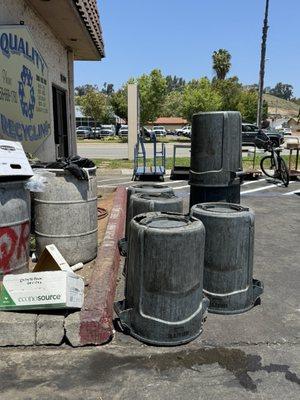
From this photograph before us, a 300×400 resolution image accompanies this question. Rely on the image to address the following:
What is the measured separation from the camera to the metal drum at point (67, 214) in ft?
13.8

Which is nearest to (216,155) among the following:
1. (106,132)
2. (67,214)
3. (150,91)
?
(67,214)

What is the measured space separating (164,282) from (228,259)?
0.85 m

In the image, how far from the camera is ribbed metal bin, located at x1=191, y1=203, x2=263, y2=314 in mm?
3705

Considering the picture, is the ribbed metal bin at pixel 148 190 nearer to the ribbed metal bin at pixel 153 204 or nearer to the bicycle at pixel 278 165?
the ribbed metal bin at pixel 153 204

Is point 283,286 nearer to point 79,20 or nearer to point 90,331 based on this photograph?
point 90,331

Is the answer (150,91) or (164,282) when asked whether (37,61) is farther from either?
(150,91)

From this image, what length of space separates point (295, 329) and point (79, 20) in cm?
611

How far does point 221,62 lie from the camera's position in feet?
226

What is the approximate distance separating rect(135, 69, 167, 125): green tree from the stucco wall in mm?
38316

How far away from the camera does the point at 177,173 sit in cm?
1286

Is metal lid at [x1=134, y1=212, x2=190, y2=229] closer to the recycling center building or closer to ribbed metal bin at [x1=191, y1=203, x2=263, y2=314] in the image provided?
ribbed metal bin at [x1=191, y1=203, x2=263, y2=314]

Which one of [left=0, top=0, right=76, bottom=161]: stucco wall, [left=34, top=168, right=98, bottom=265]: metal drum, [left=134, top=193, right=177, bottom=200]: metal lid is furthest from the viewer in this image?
[left=0, top=0, right=76, bottom=161]: stucco wall

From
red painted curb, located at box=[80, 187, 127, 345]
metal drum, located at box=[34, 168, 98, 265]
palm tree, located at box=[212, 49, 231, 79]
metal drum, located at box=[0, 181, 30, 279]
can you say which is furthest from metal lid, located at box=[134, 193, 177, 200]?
palm tree, located at box=[212, 49, 231, 79]

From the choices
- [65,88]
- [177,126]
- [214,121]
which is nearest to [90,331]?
[214,121]
